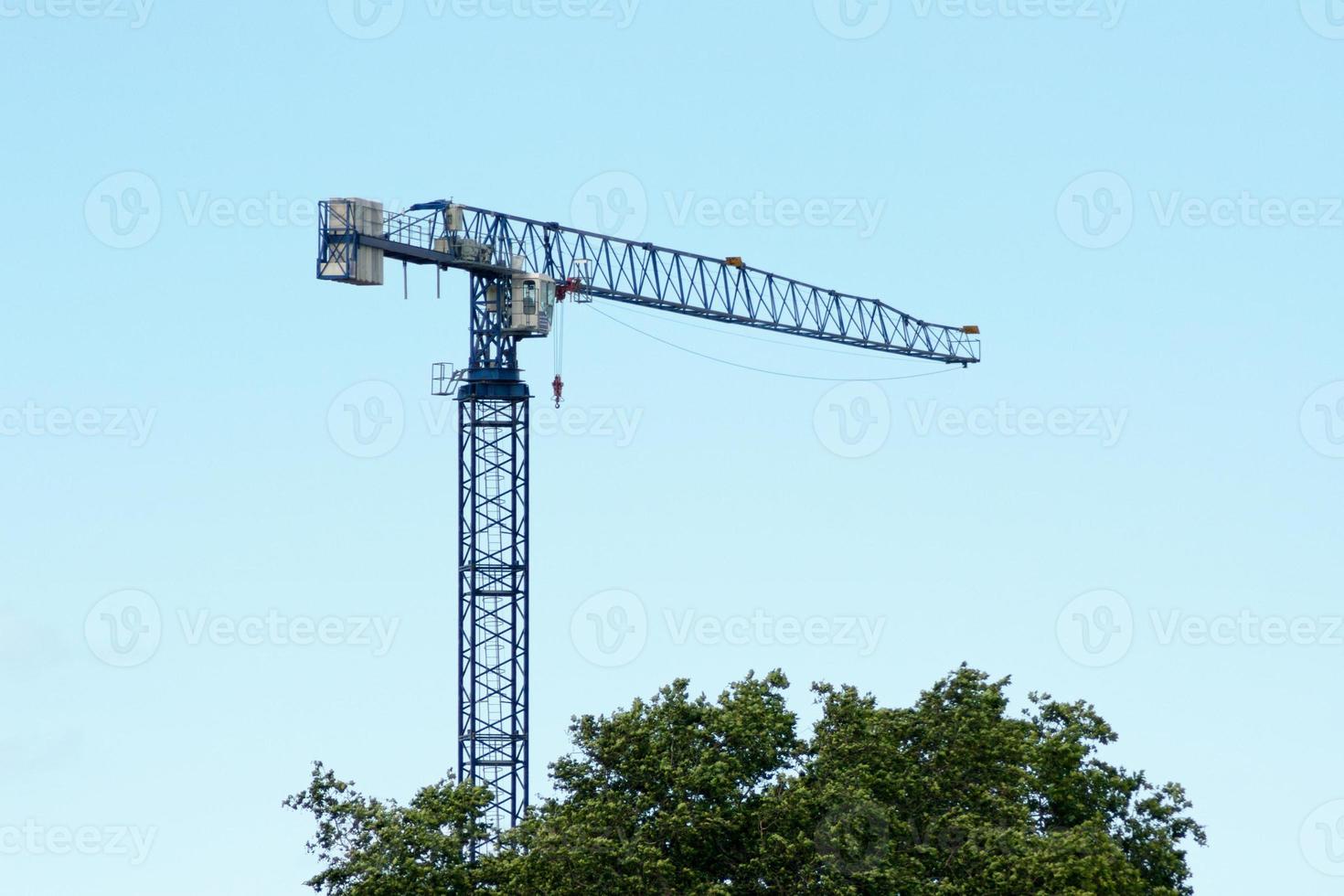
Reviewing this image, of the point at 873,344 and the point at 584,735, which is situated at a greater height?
the point at 873,344

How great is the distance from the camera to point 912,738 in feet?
286

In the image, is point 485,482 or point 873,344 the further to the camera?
point 873,344

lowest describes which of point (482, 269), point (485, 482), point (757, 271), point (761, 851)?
point (761, 851)

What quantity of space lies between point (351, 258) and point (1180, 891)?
4496 cm

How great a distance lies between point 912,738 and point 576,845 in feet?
41.9

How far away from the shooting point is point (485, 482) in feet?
396

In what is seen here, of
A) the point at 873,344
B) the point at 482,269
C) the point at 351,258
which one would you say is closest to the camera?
the point at 351,258

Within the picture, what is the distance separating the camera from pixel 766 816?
81.1 meters

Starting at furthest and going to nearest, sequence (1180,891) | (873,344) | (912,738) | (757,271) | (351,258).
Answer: (873,344) < (757,271) < (351,258) < (1180,891) < (912,738)

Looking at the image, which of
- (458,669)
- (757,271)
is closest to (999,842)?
(458,669)

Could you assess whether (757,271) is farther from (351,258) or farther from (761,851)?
(761,851)

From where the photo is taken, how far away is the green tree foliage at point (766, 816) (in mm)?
80500

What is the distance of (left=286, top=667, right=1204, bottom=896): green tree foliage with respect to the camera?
80.5 m

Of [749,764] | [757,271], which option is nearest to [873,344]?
Result: [757,271]
